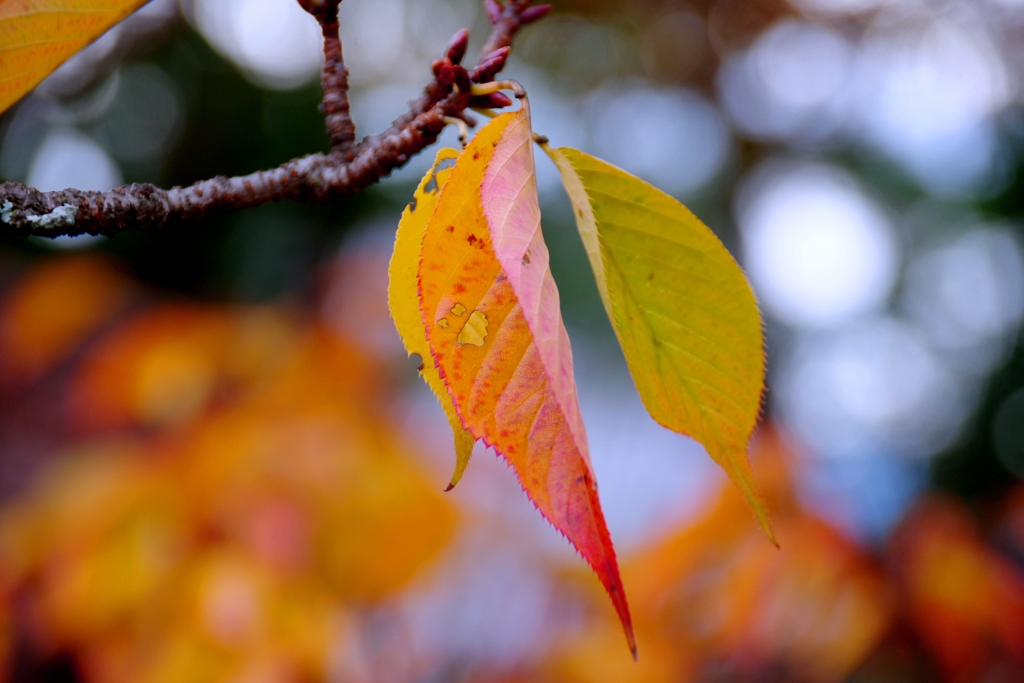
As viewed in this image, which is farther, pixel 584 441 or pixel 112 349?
pixel 112 349

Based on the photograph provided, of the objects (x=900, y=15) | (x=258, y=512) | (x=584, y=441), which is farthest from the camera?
(x=900, y=15)

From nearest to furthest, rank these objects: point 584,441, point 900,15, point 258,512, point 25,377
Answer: point 584,441, point 258,512, point 25,377, point 900,15

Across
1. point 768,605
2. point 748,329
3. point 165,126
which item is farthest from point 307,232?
point 748,329

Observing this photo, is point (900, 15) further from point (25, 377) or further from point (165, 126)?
point (25, 377)

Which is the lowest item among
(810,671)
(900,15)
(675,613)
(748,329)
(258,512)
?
(810,671)

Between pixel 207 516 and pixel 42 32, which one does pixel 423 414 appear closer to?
pixel 207 516

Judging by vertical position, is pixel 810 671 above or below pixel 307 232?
below

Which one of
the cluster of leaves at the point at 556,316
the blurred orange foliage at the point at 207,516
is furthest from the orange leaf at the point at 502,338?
the blurred orange foliage at the point at 207,516
